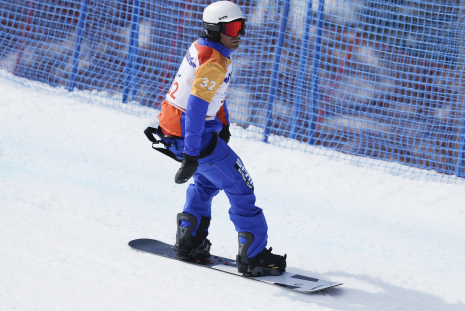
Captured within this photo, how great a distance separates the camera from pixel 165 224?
3.64 metres

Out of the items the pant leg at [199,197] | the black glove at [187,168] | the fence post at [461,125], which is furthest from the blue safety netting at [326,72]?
the black glove at [187,168]

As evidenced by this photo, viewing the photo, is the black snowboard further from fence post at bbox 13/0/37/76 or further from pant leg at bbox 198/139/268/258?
fence post at bbox 13/0/37/76

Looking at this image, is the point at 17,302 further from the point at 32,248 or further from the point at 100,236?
the point at 100,236

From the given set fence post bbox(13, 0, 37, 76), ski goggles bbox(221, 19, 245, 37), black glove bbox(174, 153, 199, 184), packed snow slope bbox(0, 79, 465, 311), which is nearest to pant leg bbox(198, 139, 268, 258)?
black glove bbox(174, 153, 199, 184)

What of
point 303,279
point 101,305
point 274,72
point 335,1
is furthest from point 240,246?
point 335,1

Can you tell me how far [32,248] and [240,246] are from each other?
3.94ft

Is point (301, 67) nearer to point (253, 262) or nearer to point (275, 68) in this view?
Result: point (275, 68)

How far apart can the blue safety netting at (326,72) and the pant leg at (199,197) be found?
3089 mm

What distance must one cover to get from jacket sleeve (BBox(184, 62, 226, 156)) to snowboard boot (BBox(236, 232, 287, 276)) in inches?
24.4

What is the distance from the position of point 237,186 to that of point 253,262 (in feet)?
1.53

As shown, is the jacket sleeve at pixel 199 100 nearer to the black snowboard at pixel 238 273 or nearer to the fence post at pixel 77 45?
the black snowboard at pixel 238 273


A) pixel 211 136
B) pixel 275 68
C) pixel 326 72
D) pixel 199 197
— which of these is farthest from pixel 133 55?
pixel 211 136

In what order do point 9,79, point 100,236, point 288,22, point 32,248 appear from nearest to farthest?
point 32,248 → point 100,236 → point 288,22 → point 9,79

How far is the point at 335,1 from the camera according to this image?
19.2 feet
